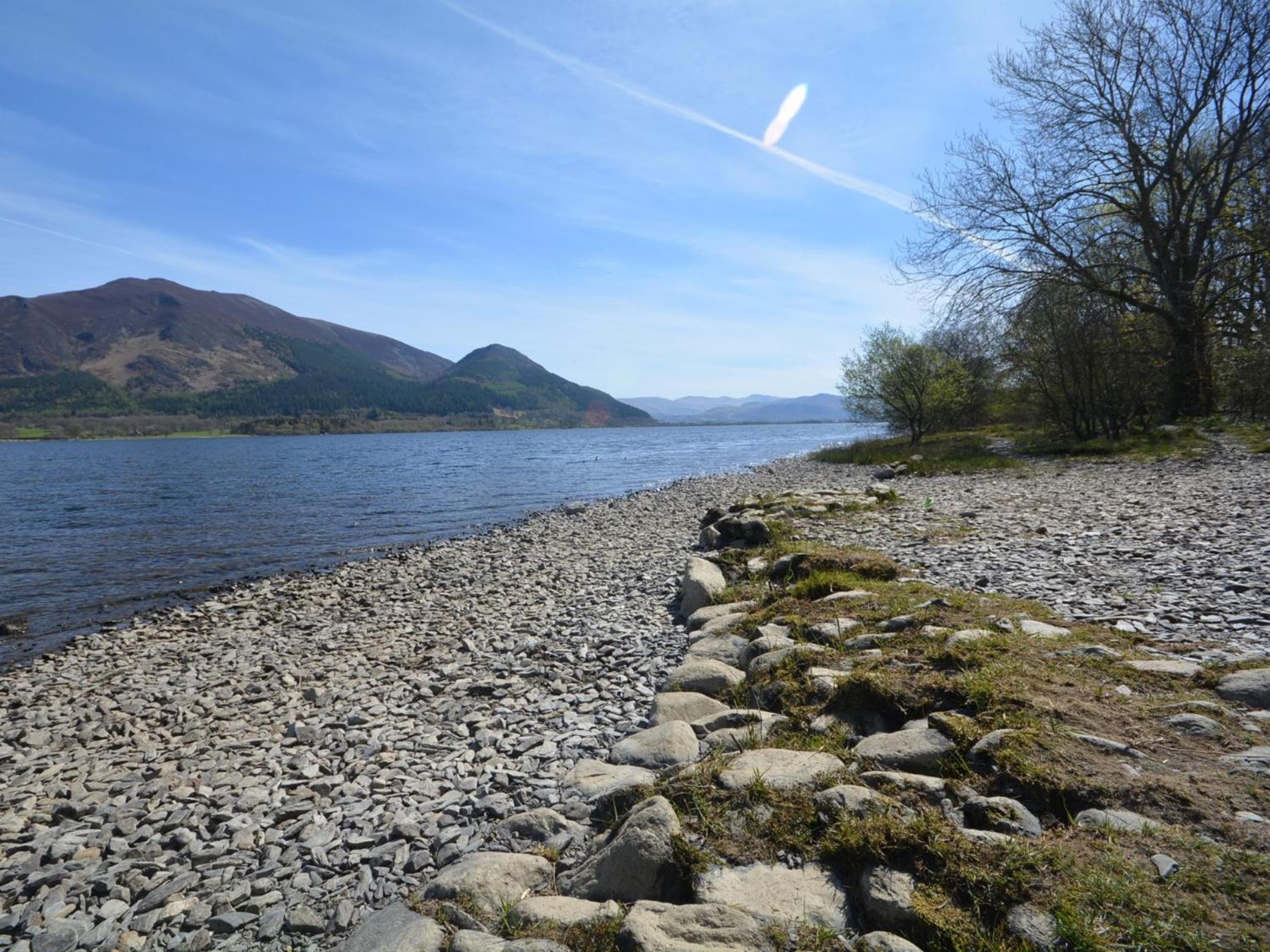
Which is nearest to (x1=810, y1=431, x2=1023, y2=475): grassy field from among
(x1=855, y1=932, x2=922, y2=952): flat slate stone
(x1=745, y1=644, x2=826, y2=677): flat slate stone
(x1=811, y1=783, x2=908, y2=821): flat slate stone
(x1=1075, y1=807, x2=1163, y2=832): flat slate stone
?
(x1=745, y1=644, x2=826, y2=677): flat slate stone

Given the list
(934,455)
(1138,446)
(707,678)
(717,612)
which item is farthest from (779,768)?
(934,455)

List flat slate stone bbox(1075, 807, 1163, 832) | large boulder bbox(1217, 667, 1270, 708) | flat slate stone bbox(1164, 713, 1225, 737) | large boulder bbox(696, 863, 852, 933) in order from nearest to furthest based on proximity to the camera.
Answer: large boulder bbox(696, 863, 852, 933) → flat slate stone bbox(1075, 807, 1163, 832) → flat slate stone bbox(1164, 713, 1225, 737) → large boulder bbox(1217, 667, 1270, 708)

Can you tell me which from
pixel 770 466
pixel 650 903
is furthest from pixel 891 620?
pixel 770 466

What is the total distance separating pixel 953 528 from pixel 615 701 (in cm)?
986

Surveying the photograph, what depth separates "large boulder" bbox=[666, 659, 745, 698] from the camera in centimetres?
720

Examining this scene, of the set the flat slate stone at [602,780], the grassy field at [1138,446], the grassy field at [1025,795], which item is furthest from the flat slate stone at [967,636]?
the grassy field at [1138,446]

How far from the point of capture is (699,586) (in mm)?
11336

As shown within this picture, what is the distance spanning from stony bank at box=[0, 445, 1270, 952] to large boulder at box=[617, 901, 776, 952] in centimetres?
2

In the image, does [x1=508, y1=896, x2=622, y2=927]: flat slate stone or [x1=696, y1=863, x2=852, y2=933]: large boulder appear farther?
[x1=508, y1=896, x2=622, y2=927]: flat slate stone

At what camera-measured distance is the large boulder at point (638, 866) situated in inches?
149

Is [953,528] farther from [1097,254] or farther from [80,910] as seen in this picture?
[1097,254]

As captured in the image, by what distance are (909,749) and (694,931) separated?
7.57ft

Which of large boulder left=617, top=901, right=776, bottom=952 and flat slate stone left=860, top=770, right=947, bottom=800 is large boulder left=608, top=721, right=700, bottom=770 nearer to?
flat slate stone left=860, top=770, right=947, bottom=800

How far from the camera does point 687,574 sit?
39.7 ft
